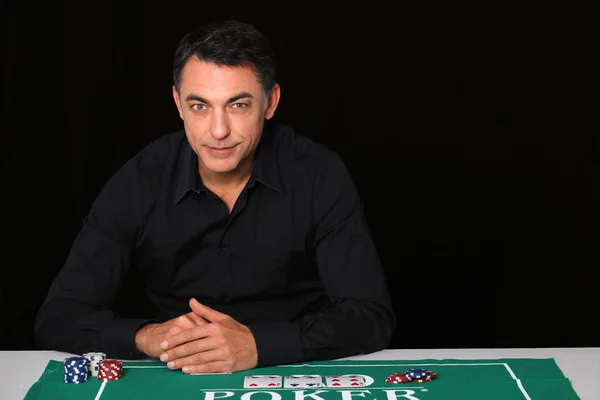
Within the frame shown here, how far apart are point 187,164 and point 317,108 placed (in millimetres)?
2293

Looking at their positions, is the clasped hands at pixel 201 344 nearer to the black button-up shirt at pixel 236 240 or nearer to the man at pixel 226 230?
the man at pixel 226 230

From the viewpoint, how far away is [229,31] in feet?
9.78

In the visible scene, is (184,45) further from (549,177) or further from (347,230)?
(549,177)

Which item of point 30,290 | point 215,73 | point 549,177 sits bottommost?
point 30,290


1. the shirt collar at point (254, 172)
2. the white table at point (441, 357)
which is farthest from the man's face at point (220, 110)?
the white table at point (441, 357)

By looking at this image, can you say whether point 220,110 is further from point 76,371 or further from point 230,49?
point 76,371

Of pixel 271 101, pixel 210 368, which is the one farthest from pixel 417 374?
pixel 271 101

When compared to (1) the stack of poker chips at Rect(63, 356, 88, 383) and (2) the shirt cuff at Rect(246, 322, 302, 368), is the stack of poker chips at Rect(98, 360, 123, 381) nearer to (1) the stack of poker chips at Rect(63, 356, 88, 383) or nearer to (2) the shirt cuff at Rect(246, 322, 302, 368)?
(1) the stack of poker chips at Rect(63, 356, 88, 383)

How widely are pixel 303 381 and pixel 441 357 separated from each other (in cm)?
40

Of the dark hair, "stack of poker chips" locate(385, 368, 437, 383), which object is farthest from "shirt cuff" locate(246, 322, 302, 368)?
the dark hair

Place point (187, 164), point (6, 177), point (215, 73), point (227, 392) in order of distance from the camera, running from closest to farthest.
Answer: point (227, 392) → point (215, 73) → point (187, 164) → point (6, 177)

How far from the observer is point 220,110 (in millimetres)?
2898

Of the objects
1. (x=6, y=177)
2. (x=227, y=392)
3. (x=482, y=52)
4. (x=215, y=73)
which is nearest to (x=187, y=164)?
(x=215, y=73)

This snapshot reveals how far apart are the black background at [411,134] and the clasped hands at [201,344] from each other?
260 cm
